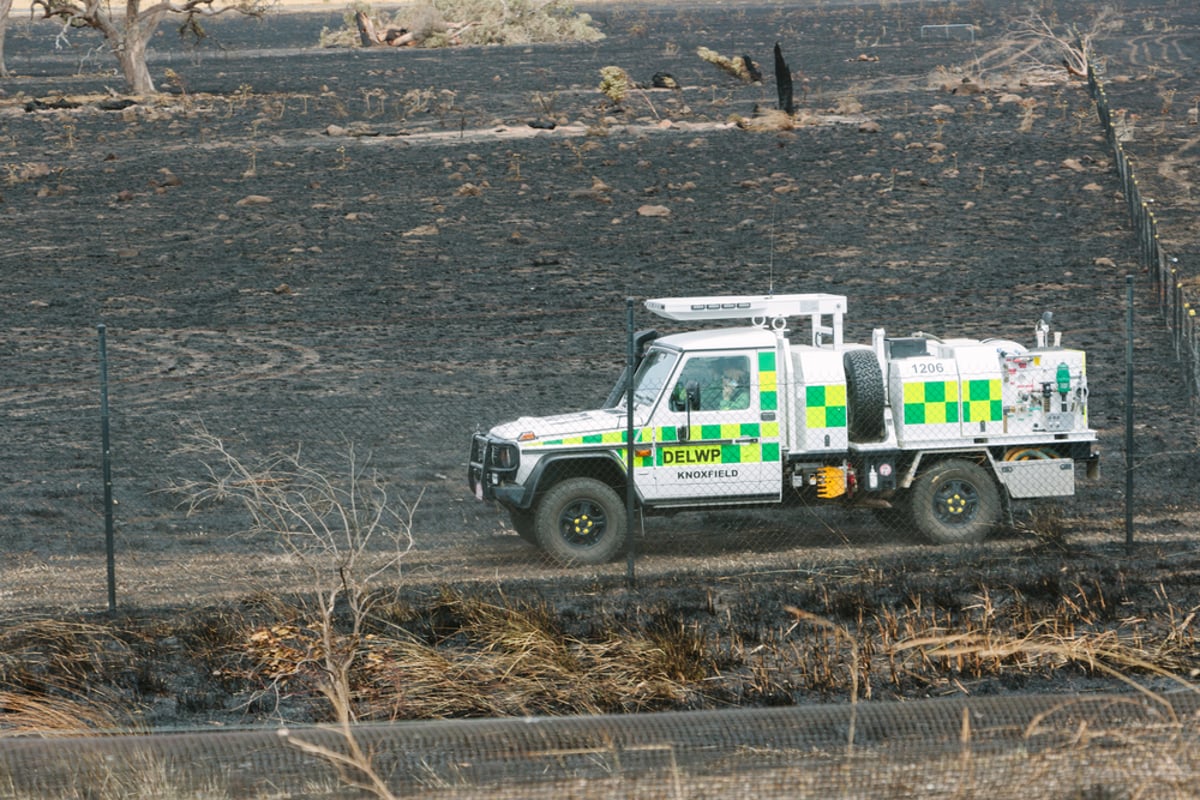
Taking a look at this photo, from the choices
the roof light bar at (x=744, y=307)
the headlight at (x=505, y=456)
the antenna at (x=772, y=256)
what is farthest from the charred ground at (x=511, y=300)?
the roof light bar at (x=744, y=307)

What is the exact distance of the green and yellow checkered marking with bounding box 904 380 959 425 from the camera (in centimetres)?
1450

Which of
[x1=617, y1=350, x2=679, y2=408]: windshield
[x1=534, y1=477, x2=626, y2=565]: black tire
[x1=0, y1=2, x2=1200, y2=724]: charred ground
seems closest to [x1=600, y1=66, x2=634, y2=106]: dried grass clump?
[x1=0, y1=2, x2=1200, y2=724]: charred ground

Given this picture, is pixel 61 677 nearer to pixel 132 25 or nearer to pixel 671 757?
pixel 671 757

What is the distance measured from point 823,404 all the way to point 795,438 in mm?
369

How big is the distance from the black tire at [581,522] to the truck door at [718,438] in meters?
0.36

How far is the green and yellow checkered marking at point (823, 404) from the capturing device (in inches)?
562

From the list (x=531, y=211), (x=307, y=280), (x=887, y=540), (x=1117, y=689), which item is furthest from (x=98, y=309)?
(x=1117, y=689)

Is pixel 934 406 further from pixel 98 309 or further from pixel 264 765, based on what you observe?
pixel 98 309

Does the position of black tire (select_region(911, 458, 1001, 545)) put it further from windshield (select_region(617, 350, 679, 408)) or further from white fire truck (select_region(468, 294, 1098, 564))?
windshield (select_region(617, 350, 679, 408))

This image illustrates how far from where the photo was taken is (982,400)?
47.9ft

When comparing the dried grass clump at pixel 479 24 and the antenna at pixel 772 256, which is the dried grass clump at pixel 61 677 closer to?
the antenna at pixel 772 256

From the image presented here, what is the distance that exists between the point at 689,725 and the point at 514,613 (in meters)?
3.49

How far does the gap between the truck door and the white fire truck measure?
12mm

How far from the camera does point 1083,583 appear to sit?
12859 millimetres
